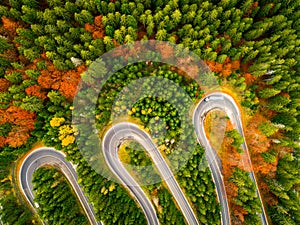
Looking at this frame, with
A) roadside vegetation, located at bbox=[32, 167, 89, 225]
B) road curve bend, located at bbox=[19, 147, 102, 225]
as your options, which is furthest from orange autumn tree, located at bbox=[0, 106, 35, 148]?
roadside vegetation, located at bbox=[32, 167, 89, 225]

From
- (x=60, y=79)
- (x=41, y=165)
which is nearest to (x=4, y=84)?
(x=60, y=79)

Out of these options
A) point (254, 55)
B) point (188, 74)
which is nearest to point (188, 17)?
point (188, 74)

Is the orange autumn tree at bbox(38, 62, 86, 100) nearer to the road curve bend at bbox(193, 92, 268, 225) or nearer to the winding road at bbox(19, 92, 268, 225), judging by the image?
the winding road at bbox(19, 92, 268, 225)

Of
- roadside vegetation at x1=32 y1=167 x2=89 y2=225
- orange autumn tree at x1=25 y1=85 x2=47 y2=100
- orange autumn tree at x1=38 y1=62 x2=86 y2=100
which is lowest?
roadside vegetation at x1=32 y1=167 x2=89 y2=225

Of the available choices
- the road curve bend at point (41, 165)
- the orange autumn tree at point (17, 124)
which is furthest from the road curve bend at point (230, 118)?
the orange autumn tree at point (17, 124)

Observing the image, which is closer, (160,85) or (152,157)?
(160,85)

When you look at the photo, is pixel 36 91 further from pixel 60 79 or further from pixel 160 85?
pixel 160 85

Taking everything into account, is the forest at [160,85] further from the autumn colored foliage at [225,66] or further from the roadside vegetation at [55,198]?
the roadside vegetation at [55,198]
